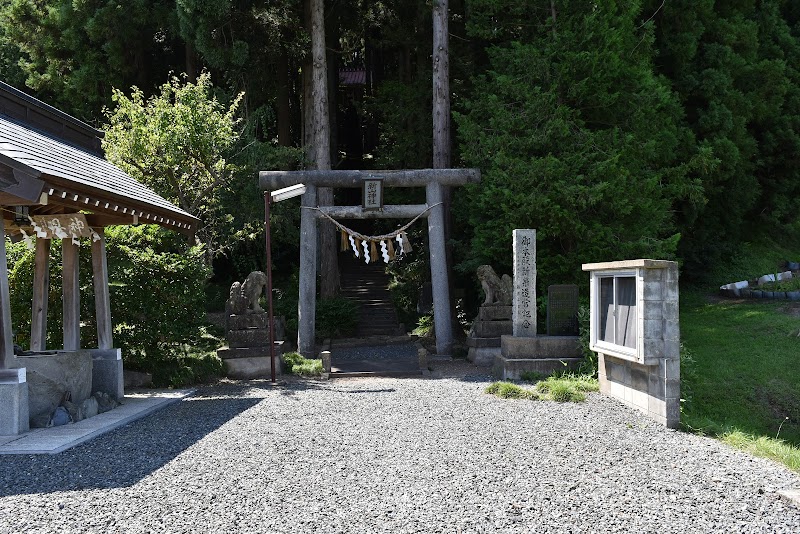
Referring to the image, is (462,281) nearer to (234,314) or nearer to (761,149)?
(234,314)

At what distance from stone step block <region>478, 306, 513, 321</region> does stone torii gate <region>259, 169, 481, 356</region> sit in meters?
0.73

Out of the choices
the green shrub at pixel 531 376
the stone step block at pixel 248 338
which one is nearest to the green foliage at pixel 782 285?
the green shrub at pixel 531 376

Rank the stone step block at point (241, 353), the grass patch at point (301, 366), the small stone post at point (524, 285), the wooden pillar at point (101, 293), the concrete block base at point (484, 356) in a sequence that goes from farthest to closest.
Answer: the concrete block base at point (484, 356), the grass patch at point (301, 366), the stone step block at point (241, 353), the small stone post at point (524, 285), the wooden pillar at point (101, 293)

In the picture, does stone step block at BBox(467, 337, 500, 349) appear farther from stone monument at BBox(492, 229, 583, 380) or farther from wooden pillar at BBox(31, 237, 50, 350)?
wooden pillar at BBox(31, 237, 50, 350)

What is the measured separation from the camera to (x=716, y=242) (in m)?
20.0

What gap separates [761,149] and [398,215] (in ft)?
40.9

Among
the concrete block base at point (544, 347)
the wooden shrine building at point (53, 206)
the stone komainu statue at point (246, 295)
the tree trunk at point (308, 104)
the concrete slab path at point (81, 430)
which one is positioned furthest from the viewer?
the tree trunk at point (308, 104)

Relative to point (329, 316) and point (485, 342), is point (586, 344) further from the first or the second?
point (329, 316)

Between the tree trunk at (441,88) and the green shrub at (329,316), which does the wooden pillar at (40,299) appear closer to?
the green shrub at (329,316)

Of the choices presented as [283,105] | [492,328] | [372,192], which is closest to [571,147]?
[492,328]

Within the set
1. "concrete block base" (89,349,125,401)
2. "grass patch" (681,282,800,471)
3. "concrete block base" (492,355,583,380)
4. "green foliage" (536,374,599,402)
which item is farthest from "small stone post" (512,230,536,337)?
"concrete block base" (89,349,125,401)

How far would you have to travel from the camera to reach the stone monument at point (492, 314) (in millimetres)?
12461

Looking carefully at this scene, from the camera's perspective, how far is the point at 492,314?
1255 cm

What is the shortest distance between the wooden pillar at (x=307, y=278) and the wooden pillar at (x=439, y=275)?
2.13 meters
